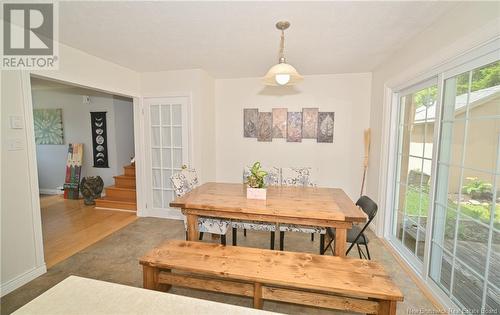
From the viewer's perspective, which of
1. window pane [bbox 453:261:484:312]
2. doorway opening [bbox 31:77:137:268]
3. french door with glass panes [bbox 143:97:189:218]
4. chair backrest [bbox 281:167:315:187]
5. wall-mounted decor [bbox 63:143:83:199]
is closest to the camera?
window pane [bbox 453:261:484:312]

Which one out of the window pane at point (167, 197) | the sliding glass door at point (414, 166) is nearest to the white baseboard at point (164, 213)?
the window pane at point (167, 197)

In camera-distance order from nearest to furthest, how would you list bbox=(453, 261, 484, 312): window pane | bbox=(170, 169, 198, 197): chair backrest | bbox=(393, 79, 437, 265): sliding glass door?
bbox=(453, 261, 484, 312): window pane → bbox=(393, 79, 437, 265): sliding glass door → bbox=(170, 169, 198, 197): chair backrest

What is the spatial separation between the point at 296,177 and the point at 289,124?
4.02 ft

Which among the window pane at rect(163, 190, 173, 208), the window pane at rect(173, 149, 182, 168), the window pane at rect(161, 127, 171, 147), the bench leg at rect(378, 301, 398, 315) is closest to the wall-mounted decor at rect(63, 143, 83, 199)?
the window pane at rect(163, 190, 173, 208)

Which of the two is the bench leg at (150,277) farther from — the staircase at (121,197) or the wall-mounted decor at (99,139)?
the wall-mounted decor at (99,139)

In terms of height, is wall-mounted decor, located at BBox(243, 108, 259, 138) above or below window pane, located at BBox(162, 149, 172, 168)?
above

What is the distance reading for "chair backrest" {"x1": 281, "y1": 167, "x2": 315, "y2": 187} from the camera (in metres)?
3.12

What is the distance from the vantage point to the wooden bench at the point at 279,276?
4.91 ft

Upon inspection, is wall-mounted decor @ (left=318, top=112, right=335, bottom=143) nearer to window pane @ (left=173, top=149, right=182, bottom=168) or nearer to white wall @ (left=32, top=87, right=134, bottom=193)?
window pane @ (left=173, top=149, right=182, bottom=168)

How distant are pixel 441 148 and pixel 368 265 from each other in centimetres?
124

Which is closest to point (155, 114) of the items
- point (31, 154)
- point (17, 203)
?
point (31, 154)

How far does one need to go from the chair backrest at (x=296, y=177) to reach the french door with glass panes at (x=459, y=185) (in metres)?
1.20

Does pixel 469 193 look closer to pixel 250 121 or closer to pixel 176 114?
pixel 250 121

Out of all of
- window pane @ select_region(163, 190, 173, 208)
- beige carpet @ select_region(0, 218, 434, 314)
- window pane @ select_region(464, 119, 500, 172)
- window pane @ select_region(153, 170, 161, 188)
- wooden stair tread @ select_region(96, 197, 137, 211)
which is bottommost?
beige carpet @ select_region(0, 218, 434, 314)
